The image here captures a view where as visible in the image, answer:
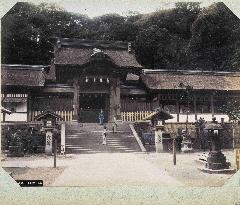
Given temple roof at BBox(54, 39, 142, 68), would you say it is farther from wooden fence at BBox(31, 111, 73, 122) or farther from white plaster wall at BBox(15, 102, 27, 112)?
wooden fence at BBox(31, 111, 73, 122)

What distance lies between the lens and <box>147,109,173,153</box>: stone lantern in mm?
14091

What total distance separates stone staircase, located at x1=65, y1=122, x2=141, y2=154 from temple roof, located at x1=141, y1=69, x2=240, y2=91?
10.5ft

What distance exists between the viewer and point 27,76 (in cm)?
1691

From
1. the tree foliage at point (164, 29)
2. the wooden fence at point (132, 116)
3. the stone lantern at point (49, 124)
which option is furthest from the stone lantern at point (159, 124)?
the stone lantern at point (49, 124)

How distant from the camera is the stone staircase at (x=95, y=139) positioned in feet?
43.8

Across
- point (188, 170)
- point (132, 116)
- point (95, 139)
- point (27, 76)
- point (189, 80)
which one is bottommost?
point (188, 170)

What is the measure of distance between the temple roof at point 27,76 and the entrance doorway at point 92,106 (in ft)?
7.76

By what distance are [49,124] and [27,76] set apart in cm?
401

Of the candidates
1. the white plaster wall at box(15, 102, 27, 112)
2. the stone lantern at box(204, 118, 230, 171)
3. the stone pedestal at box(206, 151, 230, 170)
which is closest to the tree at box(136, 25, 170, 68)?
the stone lantern at box(204, 118, 230, 171)

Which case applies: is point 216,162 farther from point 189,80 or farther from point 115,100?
point 115,100

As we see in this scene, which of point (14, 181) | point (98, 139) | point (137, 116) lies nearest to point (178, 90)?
point (137, 116)

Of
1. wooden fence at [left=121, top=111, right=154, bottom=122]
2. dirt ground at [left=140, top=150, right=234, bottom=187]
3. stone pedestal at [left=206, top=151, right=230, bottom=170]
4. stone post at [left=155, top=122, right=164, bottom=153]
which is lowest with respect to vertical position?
dirt ground at [left=140, top=150, right=234, bottom=187]

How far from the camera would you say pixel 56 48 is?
1819cm

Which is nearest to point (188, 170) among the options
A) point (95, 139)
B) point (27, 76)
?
point (95, 139)
